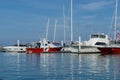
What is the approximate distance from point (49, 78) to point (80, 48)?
219ft

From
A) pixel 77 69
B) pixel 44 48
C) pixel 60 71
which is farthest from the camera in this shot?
pixel 44 48

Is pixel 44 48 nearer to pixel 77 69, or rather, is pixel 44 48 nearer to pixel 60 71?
pixel 77 69

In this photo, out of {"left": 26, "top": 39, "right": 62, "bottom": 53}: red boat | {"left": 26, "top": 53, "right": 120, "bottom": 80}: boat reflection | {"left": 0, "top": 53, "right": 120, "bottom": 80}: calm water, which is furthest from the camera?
{"left": 26, "top": 39, "right": 62, "bottom": 53}: red boat

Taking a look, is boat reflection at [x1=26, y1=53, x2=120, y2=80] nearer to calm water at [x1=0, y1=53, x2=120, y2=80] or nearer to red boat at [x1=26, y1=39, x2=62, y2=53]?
calm water at [x1=0, y1=53, x2=120, y2=80]

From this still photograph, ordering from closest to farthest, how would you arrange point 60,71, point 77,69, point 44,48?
point 60,71
point 77,69
point 44,48

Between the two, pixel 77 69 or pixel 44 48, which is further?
pixel 44 48

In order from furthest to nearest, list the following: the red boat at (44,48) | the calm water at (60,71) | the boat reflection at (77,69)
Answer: the red boat at (44,48)
the boat reflection at (77,69)
the calm water at (60,71)

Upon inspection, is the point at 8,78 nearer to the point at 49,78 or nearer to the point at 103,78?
the point at 49,78

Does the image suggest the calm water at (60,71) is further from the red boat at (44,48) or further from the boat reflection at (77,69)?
the red boat at (44,48)

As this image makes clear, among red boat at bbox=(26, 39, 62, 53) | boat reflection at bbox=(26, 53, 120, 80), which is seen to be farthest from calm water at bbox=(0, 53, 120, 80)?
red boat at bbox=(26, 39, 62, 53)

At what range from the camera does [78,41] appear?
344 ft

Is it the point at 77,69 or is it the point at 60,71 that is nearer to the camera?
the point at 60,71

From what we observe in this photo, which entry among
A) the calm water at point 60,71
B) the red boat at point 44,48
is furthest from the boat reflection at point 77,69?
the red boat at point 44,48

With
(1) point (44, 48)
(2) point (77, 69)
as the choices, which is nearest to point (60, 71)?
(2) point (77, 69)
